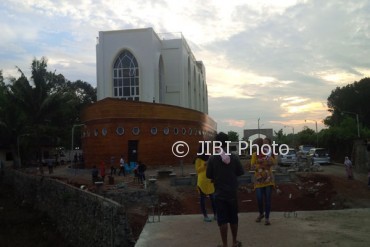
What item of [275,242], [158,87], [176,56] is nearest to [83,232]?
[275,242]

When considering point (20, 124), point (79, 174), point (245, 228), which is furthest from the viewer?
point (20, 124)

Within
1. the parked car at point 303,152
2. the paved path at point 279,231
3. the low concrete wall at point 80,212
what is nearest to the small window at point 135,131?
the low concrete wall at point 80,212

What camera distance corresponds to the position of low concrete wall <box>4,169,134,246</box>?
23.9 ft

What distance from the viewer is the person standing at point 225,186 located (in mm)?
5543

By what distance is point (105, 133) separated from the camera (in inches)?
1247

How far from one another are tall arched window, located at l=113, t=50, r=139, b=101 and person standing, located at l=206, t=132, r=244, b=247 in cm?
3857

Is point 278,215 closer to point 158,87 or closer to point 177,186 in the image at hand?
point 177,186

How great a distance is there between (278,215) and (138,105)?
81.2 feet

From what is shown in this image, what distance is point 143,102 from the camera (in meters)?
32.4

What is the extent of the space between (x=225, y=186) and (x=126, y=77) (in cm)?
3972

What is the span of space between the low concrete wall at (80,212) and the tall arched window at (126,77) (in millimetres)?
23105

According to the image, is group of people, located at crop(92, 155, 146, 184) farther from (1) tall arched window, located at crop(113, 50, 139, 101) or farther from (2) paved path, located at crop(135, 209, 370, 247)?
(2) paved path, located at crop(135, 209, 370, 247)

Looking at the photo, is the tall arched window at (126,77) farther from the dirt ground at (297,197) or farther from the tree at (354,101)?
the tree at (354,101)

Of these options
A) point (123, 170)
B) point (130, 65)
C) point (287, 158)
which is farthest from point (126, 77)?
point (287, 158)
